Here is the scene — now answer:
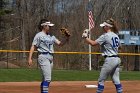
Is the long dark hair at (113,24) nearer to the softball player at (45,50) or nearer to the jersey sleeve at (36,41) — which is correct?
the softball player at (45,50)

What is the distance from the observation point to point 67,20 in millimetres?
54969

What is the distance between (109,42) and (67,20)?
43.4 meters

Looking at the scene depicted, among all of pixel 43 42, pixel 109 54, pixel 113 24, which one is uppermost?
pixel 113 24

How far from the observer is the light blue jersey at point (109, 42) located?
11.7 meters

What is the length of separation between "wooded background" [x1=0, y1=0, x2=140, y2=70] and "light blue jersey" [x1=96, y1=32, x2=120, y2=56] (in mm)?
26126

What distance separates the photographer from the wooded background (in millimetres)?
42219

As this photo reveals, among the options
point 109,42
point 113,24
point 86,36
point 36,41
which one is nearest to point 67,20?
point 36,41

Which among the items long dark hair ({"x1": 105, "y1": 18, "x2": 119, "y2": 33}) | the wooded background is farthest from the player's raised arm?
the wooded background

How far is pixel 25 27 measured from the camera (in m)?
56.1

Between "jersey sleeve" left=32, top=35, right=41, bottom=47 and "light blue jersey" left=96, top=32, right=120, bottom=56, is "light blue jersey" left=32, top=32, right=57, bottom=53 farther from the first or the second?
"light blue jersey" left=96, top=32, right=120, bottom=56

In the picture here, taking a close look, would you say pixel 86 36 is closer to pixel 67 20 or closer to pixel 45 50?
pixel 45 50

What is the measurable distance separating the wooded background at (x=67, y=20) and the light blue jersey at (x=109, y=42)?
2613cm

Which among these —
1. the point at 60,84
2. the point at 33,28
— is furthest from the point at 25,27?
the point at 60,84

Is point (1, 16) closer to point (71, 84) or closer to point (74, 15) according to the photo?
point (74, 15)
